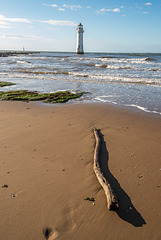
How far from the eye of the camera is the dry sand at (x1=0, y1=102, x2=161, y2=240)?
3.11 m

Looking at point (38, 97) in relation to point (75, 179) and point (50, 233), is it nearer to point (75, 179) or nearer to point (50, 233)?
point (75, 179)

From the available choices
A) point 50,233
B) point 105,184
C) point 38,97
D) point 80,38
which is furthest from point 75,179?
point 80,38

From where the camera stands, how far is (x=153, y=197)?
3744 mm

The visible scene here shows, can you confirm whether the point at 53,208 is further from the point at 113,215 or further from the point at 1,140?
the point at 1,140

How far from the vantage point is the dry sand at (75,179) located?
311cm

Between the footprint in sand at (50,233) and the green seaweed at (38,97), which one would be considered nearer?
the footprint in sand at (50,233)

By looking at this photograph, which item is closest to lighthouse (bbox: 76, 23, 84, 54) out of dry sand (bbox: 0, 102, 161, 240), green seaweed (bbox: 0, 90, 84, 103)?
green seaweed (bbox: 0, 90, 84, 103)

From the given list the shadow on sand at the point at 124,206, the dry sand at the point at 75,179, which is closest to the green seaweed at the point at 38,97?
the dry sand at the point at 75,179

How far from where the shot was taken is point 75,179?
4.21 meters

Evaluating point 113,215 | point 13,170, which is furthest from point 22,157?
point 113,215

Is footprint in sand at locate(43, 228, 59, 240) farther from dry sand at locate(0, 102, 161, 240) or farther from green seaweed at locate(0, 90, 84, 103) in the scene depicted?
green seaweed at locate(0, 90, 84, 103)

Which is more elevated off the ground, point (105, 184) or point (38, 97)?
point (38, 97)

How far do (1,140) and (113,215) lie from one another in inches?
156

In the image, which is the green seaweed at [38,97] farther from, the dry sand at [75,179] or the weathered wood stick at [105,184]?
the weathered wood stick at [105,184]
